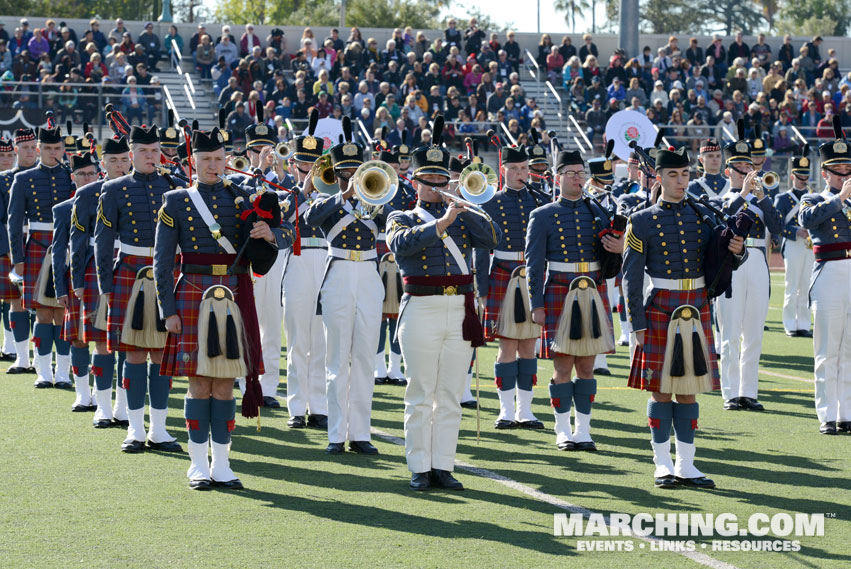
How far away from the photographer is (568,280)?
849cm

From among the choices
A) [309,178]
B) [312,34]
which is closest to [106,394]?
[309,178]

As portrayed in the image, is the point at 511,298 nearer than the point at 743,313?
Yes

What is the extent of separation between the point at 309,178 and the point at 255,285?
76.0 inches

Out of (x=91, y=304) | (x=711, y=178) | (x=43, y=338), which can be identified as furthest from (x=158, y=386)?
(x=711, y=178)

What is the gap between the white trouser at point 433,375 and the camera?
284 inches

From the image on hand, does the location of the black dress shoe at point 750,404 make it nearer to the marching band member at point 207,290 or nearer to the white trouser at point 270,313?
the white trouser at point 270,313

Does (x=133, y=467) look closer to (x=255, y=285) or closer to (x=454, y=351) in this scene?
(x=454, y=351)

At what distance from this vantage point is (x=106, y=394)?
9.12 metres

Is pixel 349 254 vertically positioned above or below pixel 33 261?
above

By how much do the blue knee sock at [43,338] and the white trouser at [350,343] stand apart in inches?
147

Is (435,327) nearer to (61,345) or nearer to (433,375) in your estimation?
(433,375)

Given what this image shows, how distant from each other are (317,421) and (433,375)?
7.78ft

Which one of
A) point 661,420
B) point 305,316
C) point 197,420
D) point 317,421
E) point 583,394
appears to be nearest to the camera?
point 197,420

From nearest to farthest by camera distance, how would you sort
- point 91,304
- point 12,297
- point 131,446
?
point 131,446 < point 91,304 < point 12,297
